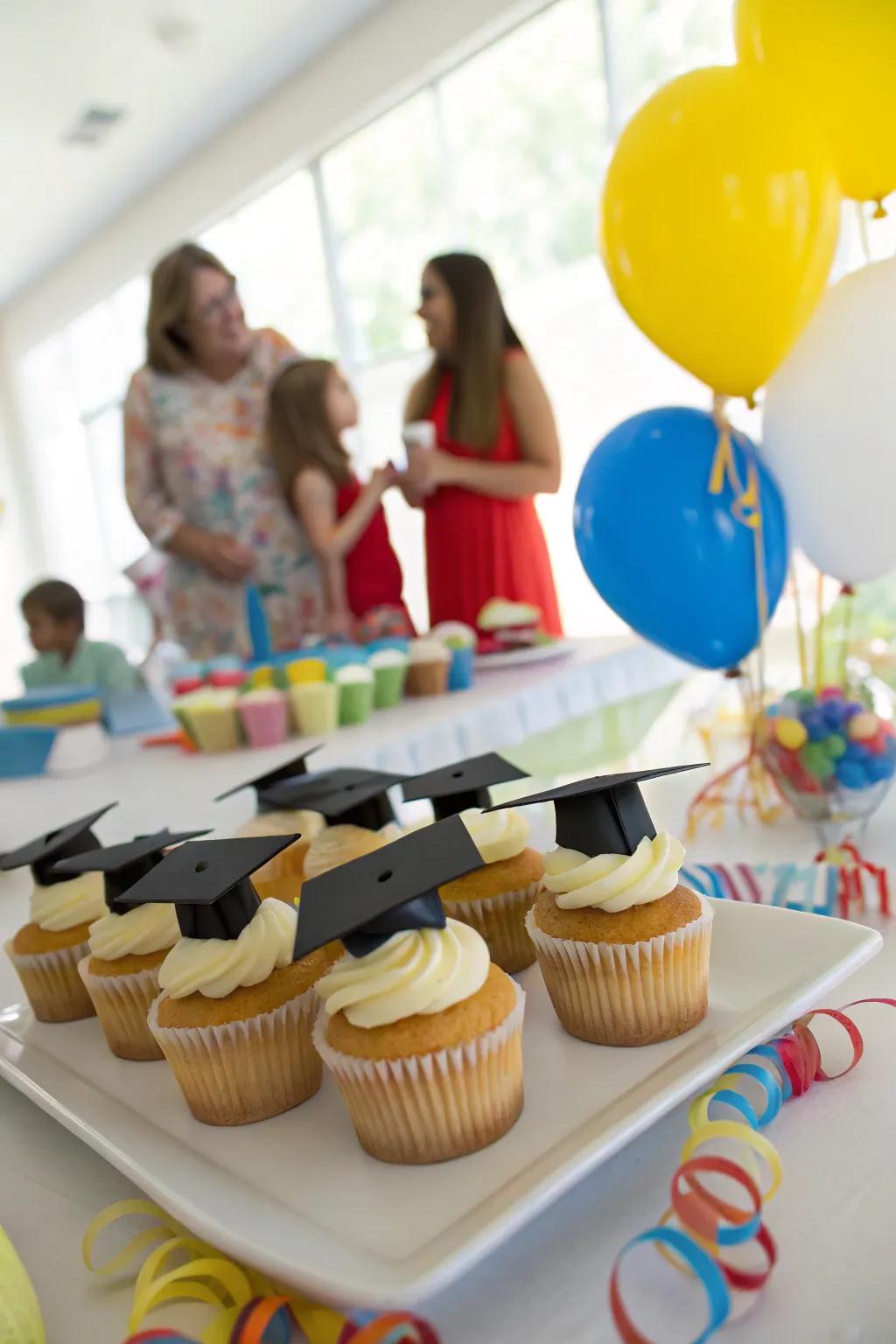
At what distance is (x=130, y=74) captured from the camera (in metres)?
5.68

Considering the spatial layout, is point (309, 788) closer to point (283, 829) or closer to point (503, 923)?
point (283, 829)

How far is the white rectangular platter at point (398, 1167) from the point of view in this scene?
490 mm

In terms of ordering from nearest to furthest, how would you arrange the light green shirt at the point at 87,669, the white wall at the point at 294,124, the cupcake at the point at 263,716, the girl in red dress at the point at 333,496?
the cupcake at the point at 263,716
the light green shirt at the point at 87,669
the girl in red dress at the point at 333,496
the white wall at the point at 294,124

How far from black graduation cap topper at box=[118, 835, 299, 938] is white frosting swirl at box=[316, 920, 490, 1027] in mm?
88

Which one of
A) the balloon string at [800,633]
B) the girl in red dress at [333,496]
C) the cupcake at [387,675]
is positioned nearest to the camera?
the balloon string at [800,633]

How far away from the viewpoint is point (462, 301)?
2.43 m

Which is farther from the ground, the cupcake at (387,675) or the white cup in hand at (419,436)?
the white cup in hand at (419,436)

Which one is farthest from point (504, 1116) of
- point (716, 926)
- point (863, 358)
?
point (863, 358)

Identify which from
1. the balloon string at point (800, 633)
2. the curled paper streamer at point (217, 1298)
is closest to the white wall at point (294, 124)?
the balloon string at point (800, 633)

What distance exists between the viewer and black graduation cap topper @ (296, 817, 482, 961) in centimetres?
56

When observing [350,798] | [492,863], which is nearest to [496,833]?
[492,863]

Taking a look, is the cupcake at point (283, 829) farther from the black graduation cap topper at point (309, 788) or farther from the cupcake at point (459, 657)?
the cupcake at point (459, 657)

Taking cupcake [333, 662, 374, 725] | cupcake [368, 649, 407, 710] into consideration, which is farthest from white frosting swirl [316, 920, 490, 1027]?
cupcake [368, 649, 407, 710]

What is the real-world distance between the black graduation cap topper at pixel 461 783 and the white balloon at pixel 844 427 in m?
0.61
